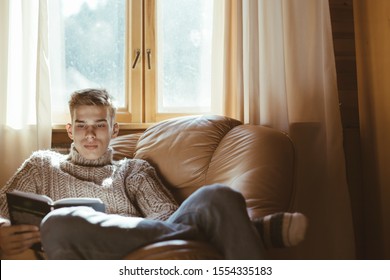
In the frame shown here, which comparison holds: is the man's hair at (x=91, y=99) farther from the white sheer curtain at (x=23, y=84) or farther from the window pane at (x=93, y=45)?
the window pane at (x=93, y=45)

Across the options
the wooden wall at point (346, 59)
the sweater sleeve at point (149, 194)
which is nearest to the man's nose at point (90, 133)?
the sweater sleeve at point (149, 194)

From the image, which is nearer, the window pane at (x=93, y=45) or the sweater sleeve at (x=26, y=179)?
the sweater sleeve at (x=26, y=179)

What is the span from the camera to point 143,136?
2018mm

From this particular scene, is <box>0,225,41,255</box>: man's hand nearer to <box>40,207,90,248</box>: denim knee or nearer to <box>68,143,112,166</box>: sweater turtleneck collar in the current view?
<box>40,207,90,248</box>: denim knee

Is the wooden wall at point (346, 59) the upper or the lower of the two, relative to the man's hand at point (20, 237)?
upper

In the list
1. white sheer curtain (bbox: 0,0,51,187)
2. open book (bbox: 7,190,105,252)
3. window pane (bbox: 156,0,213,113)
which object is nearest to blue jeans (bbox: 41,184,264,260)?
open book (bbox: 7,190,105,252)

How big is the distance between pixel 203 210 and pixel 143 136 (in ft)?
3.10

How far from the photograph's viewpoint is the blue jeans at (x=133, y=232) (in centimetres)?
105

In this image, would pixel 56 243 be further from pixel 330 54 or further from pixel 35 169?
pixel 330 54

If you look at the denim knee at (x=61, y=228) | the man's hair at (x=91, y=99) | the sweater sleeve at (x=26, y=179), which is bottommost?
the denim knee at (x=61, y=228)

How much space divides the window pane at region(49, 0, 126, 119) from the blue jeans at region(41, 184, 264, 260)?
141cm

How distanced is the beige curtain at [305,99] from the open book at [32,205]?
1.00m

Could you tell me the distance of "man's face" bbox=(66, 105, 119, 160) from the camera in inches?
66.2
